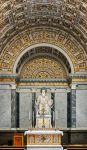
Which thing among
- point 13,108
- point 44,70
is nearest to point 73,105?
point 44,70

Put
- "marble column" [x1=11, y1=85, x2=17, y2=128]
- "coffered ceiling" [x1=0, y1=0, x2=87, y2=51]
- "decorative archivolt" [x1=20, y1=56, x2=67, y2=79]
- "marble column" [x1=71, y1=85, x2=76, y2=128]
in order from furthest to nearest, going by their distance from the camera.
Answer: "decorative archivolt" [x1=20, y1=56, x2=67, y2=79]
"marble column" [x1=71, y1=85, x2=76, y2=128]
"marble column" [x1=11, y1=85, x2=17, y2=128]
"coffered ceiling" [x1=0, y1=0, x2=87, y2=51]

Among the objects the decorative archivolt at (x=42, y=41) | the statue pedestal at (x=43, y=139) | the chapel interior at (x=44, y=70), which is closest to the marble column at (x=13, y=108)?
the chapel interior at (x=44, y=70)

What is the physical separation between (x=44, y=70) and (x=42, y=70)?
169 millimetres

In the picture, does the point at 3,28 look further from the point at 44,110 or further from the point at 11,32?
the point at 44,110

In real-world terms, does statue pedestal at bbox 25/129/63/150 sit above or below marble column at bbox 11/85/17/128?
below

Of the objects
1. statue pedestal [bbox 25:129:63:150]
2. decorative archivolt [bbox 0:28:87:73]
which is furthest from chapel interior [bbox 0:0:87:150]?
statue pedestal [bbox 25:129:63:150]

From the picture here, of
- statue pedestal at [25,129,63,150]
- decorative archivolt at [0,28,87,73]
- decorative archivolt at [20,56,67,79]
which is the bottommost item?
statue pedestal at [25,129,63,150]

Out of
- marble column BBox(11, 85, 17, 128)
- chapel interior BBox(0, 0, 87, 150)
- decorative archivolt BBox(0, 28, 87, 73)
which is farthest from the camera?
decorative archivolt BBox(0, 28, 87, 73)

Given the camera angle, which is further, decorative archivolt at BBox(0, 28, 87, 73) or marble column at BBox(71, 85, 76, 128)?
decorative archivolt at BBox(0, 28, 87, 73)

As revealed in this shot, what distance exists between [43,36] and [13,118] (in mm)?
7184

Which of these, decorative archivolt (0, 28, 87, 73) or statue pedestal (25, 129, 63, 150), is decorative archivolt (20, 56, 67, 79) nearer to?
decorative archivolt (0, 28, 87, 73)

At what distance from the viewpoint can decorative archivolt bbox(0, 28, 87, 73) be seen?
142 ft

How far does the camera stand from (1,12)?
1572 inches

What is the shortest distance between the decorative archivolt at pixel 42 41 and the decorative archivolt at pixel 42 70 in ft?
5.13
